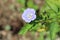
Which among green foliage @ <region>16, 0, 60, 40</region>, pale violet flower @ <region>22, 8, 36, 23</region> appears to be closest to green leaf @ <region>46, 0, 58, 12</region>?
green foliage @ <region>16, 0, 60, 40</region>

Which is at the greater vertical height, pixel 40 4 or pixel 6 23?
pixel 40 4

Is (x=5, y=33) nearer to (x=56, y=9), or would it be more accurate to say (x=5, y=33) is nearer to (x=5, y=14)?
(x=5, y=14)

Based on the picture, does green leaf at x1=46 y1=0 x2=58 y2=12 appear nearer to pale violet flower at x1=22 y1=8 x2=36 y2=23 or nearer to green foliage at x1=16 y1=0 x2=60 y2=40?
green foliage at x1=16 y1=0 x2=60 y2=40

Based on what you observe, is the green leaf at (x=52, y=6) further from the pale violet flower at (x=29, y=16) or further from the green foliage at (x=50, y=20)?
the pale violet flower at (x=29, y=16)

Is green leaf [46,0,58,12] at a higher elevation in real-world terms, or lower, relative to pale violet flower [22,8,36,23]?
higher

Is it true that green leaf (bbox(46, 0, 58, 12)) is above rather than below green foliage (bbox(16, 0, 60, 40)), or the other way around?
above

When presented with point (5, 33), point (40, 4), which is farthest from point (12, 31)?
point (40, 4)

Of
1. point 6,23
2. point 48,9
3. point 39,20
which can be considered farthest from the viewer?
point 6,23

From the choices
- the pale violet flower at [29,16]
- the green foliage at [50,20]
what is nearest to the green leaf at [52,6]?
the green foliage at [50,20]

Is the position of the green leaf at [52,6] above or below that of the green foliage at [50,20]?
above

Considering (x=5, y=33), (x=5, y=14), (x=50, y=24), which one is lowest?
(x=5, y=33)

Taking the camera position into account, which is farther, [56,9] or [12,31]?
[12,31]
